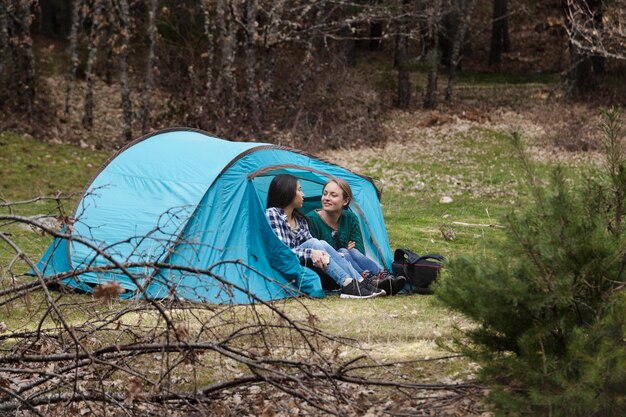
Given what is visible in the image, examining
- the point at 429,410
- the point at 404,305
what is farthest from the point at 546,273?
the point at 404,305

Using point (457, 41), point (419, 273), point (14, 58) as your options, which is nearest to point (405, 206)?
point (419, 273)

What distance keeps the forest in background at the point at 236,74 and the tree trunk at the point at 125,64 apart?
0.10 feet

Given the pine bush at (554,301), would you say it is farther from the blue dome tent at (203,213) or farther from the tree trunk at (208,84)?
the tree trunk at (208,84)

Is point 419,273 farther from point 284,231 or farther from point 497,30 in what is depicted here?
point 497,30

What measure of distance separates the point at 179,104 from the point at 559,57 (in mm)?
17567

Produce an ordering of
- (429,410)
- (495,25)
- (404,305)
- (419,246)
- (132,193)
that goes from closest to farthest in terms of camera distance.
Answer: (429,410) < (404,305) < (132,193) < (419,246) < (495,25)

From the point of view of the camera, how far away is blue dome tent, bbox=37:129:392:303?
8.80 meters

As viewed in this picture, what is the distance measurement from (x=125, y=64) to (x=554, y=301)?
1701 centimetres

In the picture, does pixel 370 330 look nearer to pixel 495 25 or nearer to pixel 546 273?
pixel 546 273

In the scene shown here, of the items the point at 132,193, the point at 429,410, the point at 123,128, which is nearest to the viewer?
the point at 429,410

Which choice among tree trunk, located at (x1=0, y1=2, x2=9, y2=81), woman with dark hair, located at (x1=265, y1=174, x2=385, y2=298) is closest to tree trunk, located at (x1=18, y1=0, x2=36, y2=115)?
tree trunk, located at (x1=0, y1=2, x2=9, y2=81)

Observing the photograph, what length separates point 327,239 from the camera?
9.62 m

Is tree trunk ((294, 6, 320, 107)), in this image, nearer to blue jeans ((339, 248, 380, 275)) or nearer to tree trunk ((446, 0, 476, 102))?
tree trunk ((446, 0, 476, 102))

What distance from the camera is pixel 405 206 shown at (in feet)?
49.4
